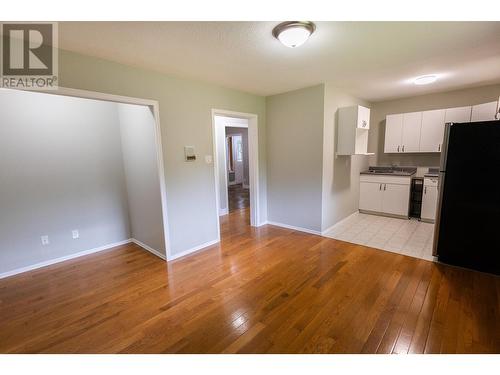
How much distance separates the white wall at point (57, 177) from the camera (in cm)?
272

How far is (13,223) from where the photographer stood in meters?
2.77

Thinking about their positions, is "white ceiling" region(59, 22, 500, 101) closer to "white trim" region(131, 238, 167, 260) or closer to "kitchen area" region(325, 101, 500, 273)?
"kitchen area" region(325, 101, 500, 273)

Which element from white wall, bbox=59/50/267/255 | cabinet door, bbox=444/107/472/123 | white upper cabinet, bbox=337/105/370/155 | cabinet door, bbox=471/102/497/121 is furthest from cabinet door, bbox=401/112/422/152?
white wall, bbox=59/50/267/255

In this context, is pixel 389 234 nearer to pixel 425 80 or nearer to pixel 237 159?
pixel 425 80

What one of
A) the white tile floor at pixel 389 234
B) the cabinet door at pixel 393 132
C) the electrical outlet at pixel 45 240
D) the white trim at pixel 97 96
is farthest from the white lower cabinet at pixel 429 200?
the electrical outlet at pixel 45 240

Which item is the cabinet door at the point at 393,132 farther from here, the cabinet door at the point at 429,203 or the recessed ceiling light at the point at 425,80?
the recessed ceiling light at the point at 425,80

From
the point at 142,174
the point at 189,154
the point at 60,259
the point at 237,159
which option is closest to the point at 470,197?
the point at 189,154

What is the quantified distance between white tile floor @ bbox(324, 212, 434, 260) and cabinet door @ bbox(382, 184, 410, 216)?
0.18 metres

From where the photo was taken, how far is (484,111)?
367 centimetres

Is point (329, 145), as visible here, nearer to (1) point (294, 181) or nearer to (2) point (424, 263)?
(1) point (294, 181)

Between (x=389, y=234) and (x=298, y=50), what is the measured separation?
10.5 ft
